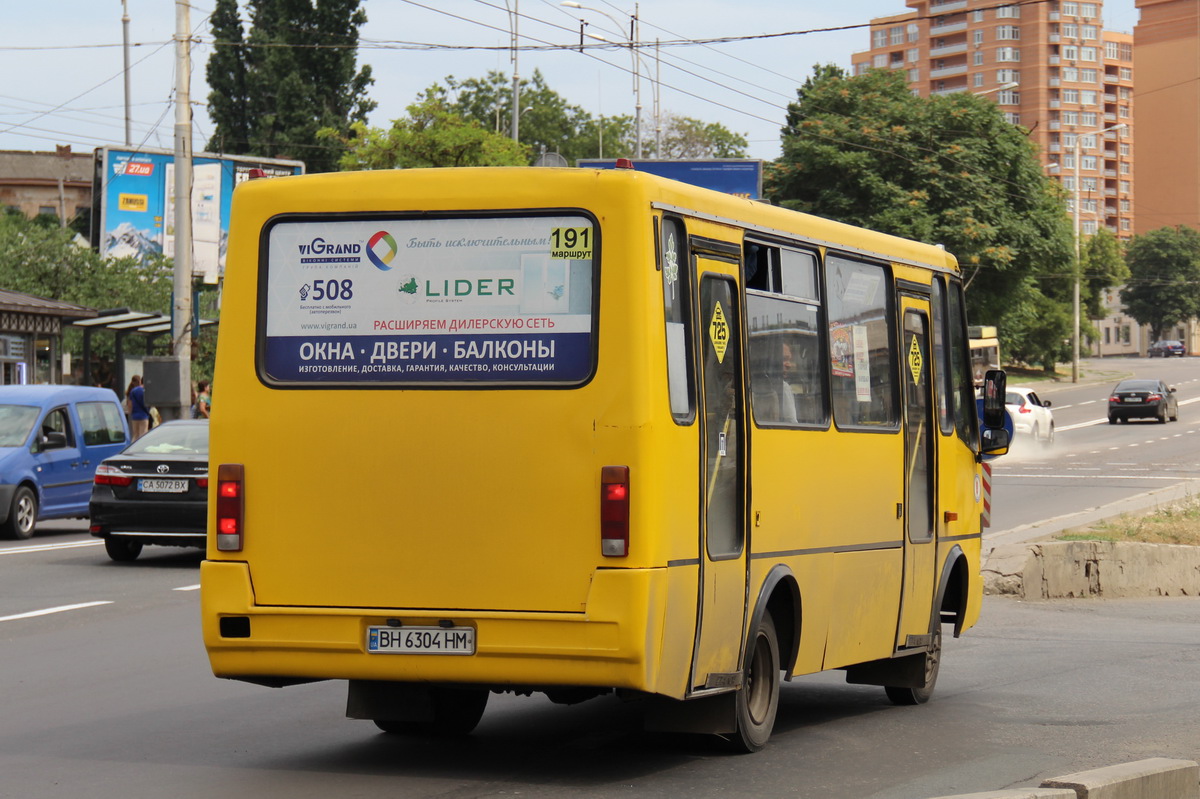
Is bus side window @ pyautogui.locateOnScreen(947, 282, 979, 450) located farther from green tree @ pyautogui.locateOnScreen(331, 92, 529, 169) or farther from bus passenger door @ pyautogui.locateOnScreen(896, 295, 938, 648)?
green tree @ pyautogui.locateOnScreen(331, 92, 529, 169)

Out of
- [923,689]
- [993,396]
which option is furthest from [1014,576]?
[923,689]

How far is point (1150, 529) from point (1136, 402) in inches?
1398

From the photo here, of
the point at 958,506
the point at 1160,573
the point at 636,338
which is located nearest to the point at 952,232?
the point at 1160,573

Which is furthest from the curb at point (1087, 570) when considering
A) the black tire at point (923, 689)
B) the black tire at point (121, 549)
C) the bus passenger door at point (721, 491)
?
the bus passenger door at point (721, 491)

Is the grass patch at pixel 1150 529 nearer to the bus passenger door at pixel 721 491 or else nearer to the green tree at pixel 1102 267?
the bus passenger door at pixel 721 491

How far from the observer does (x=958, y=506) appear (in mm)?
11234

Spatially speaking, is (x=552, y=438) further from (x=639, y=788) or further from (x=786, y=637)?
(x=786, y=637)

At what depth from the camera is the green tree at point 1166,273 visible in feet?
488

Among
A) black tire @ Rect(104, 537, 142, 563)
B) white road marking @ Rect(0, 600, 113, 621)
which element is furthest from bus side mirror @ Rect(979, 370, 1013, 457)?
black tire @ Rect(104, 537, 142, 563)

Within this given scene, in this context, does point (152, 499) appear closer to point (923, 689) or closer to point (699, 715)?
point (923, 689)

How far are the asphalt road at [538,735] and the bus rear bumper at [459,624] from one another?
0.47m

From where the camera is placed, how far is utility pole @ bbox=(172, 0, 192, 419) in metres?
29.8

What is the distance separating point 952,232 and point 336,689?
51581mm

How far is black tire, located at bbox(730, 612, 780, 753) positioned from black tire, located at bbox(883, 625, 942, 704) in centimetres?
226
